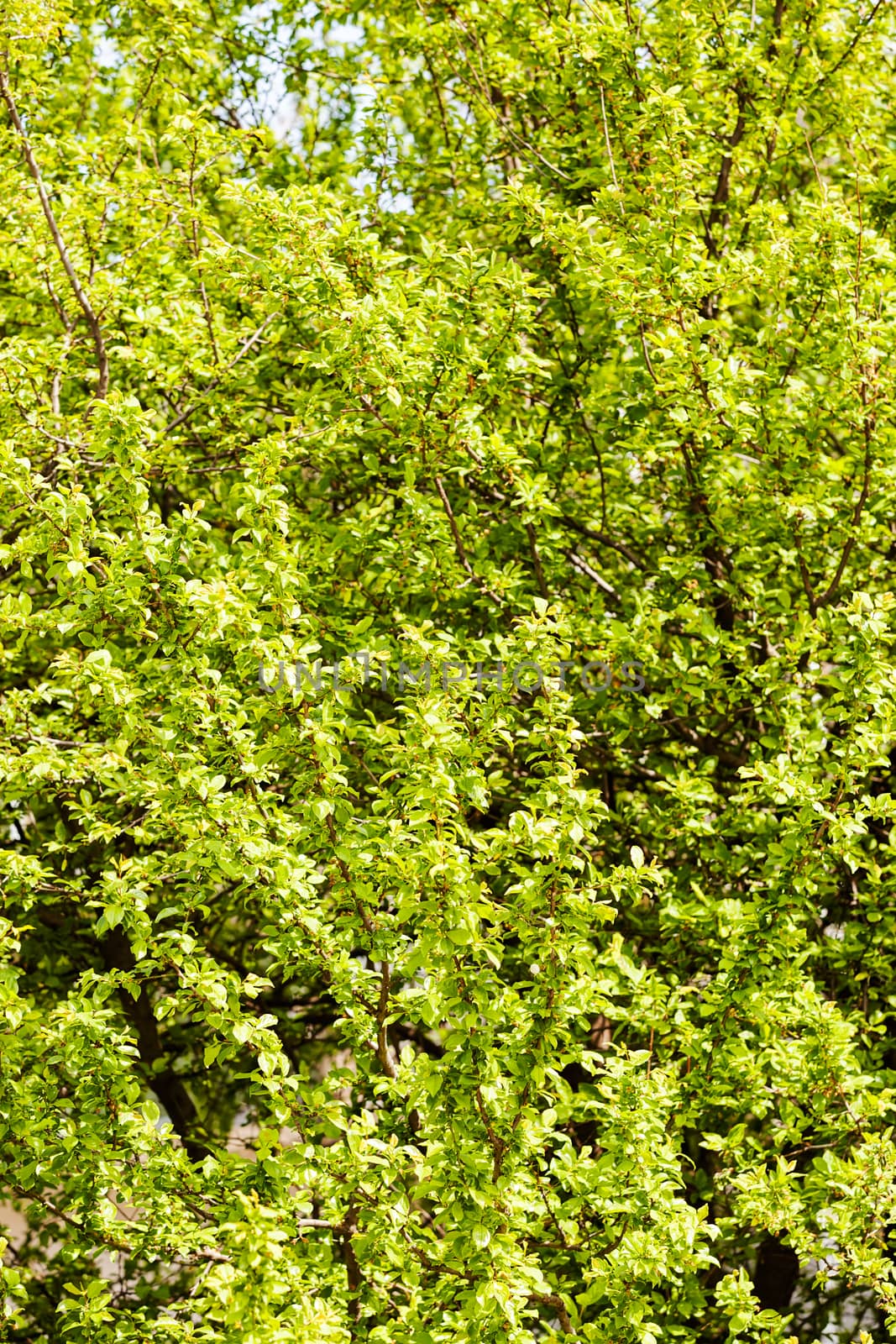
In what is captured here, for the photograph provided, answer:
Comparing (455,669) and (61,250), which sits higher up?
(61,250)

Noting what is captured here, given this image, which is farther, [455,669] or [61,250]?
[61,250]

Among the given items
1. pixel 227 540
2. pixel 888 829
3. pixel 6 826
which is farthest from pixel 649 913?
pixel 6 826

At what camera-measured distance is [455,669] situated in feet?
16.2

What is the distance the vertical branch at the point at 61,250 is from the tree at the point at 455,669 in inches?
1.3

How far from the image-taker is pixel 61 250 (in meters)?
5.66

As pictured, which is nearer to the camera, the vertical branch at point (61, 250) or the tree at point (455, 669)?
the tree at point (455, 669)

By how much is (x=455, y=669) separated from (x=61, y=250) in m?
2.35

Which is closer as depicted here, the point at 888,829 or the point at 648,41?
the point at 648,41

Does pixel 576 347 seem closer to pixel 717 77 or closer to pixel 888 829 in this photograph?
pixel 717 77

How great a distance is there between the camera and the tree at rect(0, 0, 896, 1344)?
13.7 feet

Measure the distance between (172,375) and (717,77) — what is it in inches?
106

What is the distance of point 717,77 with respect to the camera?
6238mm

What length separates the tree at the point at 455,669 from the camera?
13.7ft

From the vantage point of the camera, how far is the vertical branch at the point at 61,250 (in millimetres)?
5543
